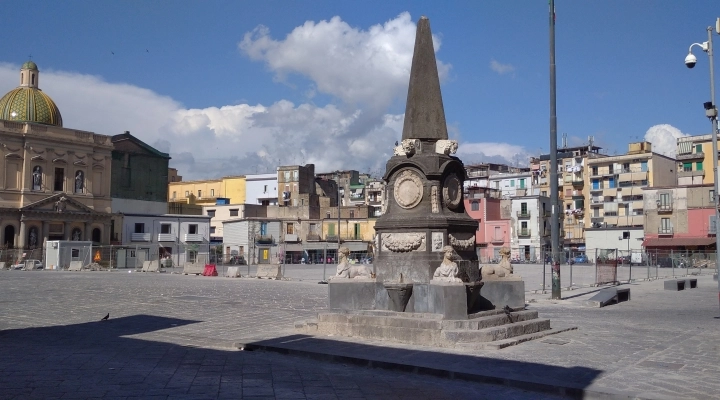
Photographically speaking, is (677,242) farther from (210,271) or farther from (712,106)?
(712,106)

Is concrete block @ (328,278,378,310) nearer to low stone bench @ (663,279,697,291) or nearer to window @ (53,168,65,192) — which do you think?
low stone bench @ (663,279,697,291)

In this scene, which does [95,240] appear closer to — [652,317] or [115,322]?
[115,322]

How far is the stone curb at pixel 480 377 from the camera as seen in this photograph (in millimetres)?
7691

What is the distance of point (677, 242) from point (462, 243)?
58704 millimetres

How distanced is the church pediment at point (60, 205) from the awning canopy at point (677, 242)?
53332 mm

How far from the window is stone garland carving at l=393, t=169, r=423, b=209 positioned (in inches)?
2209

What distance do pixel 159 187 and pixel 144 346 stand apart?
218 ft

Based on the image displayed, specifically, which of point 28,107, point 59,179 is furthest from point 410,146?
point 28,107

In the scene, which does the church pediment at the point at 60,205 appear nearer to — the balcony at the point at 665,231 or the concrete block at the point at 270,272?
the concrete block at the point at 270,272

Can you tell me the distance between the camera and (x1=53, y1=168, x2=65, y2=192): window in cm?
6159

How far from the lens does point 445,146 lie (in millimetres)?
12898

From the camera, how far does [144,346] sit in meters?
11.4

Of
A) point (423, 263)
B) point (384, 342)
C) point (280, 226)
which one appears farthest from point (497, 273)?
point (280, 226)

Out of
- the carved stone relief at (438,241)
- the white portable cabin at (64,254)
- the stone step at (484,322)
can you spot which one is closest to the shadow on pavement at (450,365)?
the stone step at (484,322)
